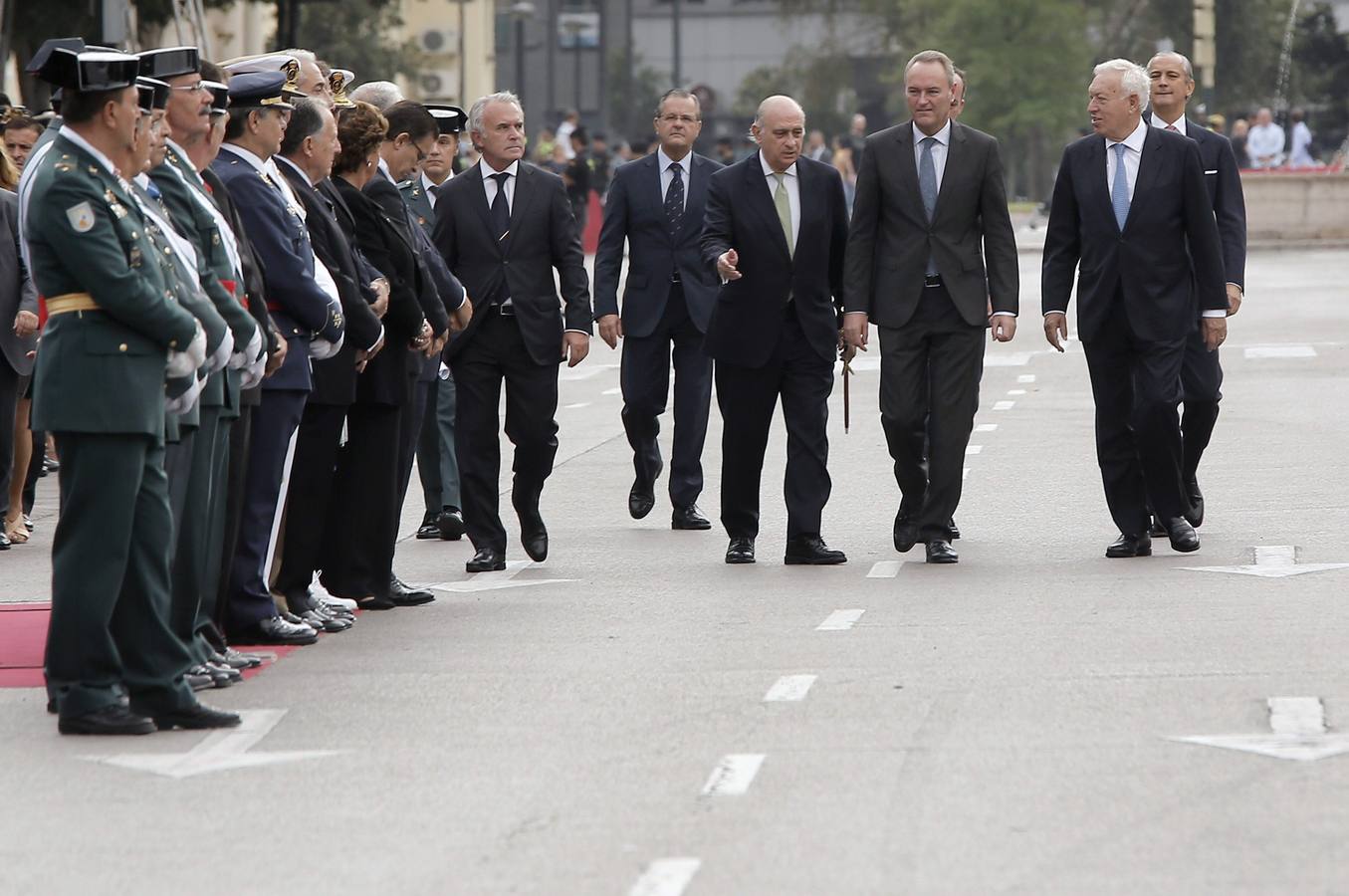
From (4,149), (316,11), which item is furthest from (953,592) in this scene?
(316,11)

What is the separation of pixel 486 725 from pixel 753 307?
13.7 feet

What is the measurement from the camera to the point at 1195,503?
12.3 metres

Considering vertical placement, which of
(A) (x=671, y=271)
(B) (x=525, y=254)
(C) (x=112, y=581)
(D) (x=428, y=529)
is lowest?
(D) (x=428, y=529)

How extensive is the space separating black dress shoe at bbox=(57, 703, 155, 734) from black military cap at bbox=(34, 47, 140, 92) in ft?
5.94

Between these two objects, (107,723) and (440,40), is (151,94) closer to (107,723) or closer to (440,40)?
(107,723)

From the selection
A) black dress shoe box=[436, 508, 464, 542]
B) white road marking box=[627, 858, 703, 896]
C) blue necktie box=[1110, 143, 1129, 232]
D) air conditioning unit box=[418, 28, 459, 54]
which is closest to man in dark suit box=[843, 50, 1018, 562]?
blue necktie box=[1110, 143, 1129, 232]

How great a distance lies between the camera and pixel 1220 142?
39.5ft

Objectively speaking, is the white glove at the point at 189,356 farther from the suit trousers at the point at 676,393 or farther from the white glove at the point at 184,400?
the suit trousers at the point at 676,393

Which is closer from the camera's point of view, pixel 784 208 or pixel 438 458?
pixel 784 208

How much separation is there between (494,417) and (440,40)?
6974 centimetres

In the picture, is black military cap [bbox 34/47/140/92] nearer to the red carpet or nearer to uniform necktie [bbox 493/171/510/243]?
the red carpet

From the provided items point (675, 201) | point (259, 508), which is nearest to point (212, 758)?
point (259, 508)

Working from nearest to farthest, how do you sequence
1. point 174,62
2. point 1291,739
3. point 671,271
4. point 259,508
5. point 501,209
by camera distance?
point 1291,739 → point 174,62 → point 259,508 → point 501,209 → point 671,271

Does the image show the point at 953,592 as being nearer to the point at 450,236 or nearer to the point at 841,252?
the point at 841,252
